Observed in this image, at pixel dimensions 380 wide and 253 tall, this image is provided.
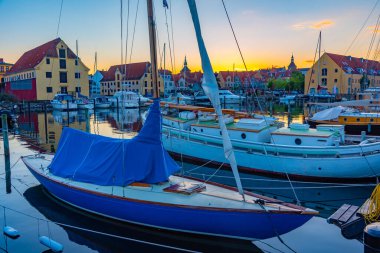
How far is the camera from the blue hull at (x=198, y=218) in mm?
9008

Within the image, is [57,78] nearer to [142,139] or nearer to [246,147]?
[246,147]

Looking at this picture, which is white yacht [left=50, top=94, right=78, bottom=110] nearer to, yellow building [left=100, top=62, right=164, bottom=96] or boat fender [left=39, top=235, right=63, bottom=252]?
yellow building [left=100, top=62, right=164, bottom=96]

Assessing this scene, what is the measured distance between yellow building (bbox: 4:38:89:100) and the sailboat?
56956mm

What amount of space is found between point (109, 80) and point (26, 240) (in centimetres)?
9765

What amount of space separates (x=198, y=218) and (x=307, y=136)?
1028cm

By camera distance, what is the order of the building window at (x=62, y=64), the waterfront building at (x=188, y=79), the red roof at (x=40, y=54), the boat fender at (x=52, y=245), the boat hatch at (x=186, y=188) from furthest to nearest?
the waterfront building at (x=188, y=79) → the building window at (x=62, y=64) → the red roof at (x=40, y=54) → the boat hatch at (x=186, y=188) → the boat fender at (x=52, y=245)

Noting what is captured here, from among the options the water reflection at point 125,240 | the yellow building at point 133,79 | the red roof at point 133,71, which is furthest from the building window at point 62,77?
the water reflection at point 125,240

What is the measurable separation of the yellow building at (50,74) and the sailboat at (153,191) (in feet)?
187

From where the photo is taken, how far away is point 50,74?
68438 mm

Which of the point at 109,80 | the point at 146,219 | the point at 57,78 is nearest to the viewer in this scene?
the point at 146,219

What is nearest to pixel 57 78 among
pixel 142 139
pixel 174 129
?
pixel 174 129

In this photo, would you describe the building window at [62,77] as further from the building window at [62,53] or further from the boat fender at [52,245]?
the boat fender at [52,245]

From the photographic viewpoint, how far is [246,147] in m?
18.7

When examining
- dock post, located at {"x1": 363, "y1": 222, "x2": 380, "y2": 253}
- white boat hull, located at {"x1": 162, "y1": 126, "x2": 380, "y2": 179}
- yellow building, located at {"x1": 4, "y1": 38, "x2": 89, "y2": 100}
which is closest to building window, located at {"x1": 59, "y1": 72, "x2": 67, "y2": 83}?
yellow building, located at {"x1": 4, "y1": 38, "x2": 89, "y2": 100}
